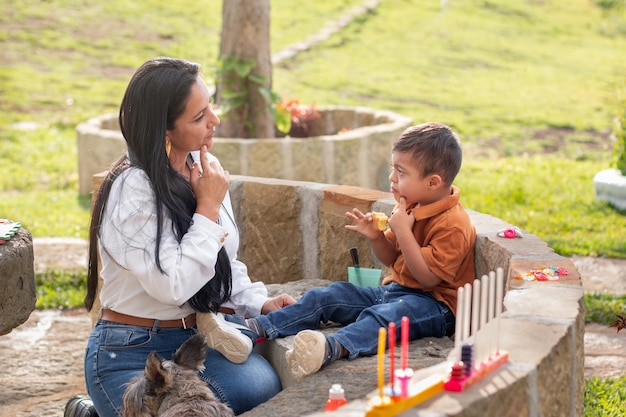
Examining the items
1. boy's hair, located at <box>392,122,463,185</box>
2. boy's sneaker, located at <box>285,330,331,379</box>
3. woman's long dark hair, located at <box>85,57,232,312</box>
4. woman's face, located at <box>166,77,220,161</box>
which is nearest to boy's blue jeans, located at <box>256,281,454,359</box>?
boy's sneaker, located at <box>285,330,331,379</box>

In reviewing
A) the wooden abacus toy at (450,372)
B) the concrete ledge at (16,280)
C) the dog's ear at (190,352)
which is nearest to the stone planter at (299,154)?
the concrete ledge at (16,280)

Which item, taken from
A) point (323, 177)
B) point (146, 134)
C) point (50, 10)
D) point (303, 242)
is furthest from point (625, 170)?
point (50, 10)

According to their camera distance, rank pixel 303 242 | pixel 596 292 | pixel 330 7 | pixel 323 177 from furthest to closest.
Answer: pixel 330 7, pixel 323 177, pixel 596 292, pixel 303 242

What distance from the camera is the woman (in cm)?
350

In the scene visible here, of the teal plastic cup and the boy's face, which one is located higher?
the boy's face

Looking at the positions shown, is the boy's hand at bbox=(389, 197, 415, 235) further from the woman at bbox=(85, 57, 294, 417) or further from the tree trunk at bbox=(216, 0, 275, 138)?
the tree trunk at bbox=(216, 0, 275, 138)

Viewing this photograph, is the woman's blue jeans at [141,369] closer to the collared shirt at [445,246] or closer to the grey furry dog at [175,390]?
the grey furry dog at [175,390]

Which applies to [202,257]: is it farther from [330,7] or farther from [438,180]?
[330,7]

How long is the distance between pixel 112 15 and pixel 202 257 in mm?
14481

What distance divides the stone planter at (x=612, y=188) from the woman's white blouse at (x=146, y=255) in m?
5.67

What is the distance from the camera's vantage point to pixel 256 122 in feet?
29.3

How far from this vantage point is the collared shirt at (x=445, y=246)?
3.85 m

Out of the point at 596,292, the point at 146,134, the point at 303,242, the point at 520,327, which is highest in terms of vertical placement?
the point at 146,134

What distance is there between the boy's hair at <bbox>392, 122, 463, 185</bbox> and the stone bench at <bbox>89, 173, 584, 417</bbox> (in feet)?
1.05
